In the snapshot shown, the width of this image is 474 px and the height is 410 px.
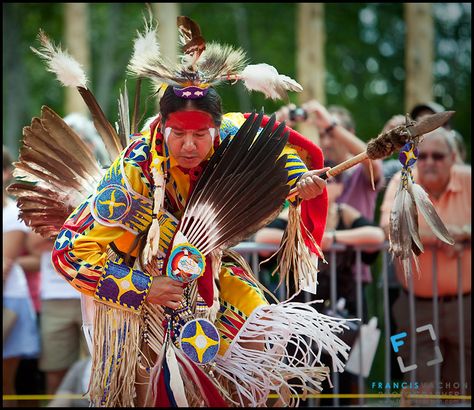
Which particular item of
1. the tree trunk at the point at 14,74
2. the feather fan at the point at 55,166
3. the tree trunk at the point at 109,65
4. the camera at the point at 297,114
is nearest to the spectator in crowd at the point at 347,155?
the camera at the point at 297,114

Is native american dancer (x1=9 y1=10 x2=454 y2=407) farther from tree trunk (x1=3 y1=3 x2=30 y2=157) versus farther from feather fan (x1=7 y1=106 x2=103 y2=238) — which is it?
tree trunk (x1=3 y1=3 x2=30 y2=157)

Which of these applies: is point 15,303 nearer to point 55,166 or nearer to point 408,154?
point 55,166

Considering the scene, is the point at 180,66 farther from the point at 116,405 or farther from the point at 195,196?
the point at 116,405

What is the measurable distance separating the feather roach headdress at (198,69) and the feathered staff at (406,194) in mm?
461

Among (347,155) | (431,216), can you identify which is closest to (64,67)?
(431,216)

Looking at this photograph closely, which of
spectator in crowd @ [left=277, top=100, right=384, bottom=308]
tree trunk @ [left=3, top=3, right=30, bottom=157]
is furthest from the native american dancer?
tree trunk @ [left=3, top=3, right=30, bottom=157]

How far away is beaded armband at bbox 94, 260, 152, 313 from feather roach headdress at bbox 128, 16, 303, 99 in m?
0.73

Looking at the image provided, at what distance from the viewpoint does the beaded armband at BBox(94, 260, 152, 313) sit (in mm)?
3703

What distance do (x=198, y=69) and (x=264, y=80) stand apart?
27 cm

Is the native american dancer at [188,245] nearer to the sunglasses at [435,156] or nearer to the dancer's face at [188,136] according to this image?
the dancer's face at [188,136]

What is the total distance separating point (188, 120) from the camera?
370 centimetres

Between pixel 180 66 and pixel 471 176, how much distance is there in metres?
2.41

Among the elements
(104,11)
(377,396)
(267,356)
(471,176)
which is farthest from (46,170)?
(104,11)

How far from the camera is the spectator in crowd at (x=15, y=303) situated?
19.1ft
